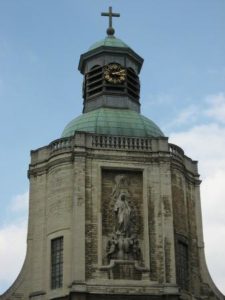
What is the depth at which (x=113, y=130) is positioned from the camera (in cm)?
3631

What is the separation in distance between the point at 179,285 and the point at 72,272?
507 centimetres

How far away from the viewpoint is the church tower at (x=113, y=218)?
105 feet

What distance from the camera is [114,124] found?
3672 centimetres

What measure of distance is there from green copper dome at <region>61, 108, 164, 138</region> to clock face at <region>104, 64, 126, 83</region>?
2.32 meters

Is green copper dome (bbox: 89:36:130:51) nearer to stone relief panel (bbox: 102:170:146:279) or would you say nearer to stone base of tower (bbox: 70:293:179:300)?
stone relief panel (bbox: 102:170:146:279)

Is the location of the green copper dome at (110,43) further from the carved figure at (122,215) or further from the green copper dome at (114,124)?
the carved figure at (122,215)

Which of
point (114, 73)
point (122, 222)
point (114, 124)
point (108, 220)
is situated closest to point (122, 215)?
point (122, 222)

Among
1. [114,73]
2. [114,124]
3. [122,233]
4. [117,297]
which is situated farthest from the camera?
[114,73]

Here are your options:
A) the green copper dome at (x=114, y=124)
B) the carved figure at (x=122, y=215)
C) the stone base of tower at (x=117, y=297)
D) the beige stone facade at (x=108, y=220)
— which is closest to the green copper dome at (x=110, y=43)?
the green copper dome at (x=114, y=124)

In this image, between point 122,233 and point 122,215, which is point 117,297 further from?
point 122,215

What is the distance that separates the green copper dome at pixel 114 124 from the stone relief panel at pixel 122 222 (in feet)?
8.69

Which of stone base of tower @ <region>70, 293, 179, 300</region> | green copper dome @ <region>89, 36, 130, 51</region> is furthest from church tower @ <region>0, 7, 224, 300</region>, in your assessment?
green copper dome @ <region>89, 36, 130, 51</region>

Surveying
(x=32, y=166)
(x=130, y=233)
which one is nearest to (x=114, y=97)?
(x=32, y=166)

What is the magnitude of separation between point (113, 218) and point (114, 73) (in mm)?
9941
